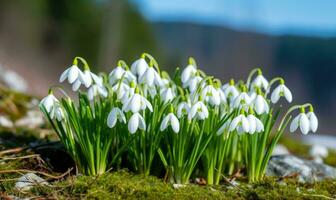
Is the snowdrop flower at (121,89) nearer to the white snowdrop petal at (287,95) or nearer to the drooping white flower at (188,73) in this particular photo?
the drooping white flower at (188,73)

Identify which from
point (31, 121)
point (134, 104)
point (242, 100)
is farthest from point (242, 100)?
point (31, 121)

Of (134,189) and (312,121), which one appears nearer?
(134,189)

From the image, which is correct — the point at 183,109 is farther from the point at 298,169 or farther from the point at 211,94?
the point at 298,169

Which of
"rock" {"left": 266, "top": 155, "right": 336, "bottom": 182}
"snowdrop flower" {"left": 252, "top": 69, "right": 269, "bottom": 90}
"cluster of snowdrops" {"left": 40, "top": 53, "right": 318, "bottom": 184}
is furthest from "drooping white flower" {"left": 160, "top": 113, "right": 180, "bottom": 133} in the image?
"rock" {"left": 266, "top": 155, "right": 336, "bottom": 182}

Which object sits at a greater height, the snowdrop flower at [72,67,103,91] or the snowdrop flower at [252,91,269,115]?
the snowdrop flower at [72,67,103,91]

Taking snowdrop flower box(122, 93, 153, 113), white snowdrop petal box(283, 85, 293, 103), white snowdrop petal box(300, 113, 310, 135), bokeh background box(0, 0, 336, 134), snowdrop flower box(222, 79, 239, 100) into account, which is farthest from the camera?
bokeh background box(0, 0, 336, 134)

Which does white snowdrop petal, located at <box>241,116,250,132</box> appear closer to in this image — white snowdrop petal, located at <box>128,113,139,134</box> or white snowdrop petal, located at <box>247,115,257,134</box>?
white snowdrop petal, located at <box>247,115,257,134</box>
